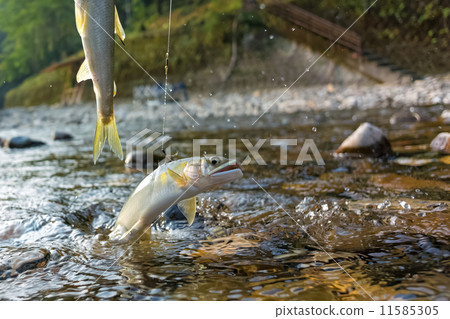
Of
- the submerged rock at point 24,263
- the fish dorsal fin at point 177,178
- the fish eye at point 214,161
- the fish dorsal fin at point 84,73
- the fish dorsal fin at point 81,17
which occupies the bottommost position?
the submerged rock at point 24,263

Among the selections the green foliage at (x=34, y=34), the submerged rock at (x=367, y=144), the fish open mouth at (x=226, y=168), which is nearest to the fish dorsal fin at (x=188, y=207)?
the fish open mouth at (x=226, y=168)

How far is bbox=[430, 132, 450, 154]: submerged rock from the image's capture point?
246 inches

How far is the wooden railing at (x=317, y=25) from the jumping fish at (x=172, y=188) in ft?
60.2

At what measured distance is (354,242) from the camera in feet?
10.5

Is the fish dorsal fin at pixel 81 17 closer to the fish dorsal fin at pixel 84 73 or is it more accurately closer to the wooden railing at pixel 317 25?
the fish dorsal fin at pixel 84 73

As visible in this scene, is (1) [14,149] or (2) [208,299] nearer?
(2) [208,299]

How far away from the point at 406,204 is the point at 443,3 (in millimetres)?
17610

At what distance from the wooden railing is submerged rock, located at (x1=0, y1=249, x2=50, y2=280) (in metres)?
18.8

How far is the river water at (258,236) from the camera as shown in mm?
2574

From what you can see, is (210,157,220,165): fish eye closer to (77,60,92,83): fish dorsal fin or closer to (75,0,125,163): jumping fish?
(75,0,125,163): jumping fish

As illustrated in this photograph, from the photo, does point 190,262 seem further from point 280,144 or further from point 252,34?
point 252,34

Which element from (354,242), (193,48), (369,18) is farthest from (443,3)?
(354,242)

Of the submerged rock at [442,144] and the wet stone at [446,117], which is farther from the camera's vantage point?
the wet stone at [446,117]

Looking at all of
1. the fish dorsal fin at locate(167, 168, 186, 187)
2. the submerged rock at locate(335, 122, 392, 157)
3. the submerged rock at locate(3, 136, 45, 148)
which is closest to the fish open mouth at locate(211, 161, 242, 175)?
the fish dorsal fin at locate(167, 168, 186, 187)
